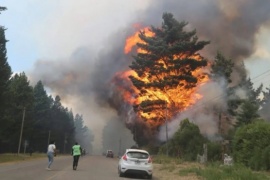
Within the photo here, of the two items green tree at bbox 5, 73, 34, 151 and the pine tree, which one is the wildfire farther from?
green tree at bbox 5, 73, 34, 151

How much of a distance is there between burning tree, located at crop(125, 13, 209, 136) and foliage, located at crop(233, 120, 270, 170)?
115 ft

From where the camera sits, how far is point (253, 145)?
24.5 meters

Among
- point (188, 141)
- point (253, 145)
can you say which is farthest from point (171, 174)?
point (188, 141)

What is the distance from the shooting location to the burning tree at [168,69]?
61.9m

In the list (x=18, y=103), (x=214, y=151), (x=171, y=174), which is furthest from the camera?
(x=18, y=103)

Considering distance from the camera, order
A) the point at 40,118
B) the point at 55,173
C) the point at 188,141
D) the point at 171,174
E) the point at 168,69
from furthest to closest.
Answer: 1. the point at 40,118
2. the point at 168,69
3. the point at 188,141
4. the point at 171,174
5. the point at 55,173

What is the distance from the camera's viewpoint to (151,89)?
209 feet

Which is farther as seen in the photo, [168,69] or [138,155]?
[168,69]

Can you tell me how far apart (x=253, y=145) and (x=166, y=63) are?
40202 mm

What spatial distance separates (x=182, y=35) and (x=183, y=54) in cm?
321

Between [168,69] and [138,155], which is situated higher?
[168,69]

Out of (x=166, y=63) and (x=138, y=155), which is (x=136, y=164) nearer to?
(x=138, y=155)

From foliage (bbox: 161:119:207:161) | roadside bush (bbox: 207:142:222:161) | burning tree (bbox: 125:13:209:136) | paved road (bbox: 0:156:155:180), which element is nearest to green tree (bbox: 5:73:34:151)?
burning tree (bbox: 125:13:209:136)

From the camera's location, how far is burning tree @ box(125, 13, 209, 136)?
6191 cm
